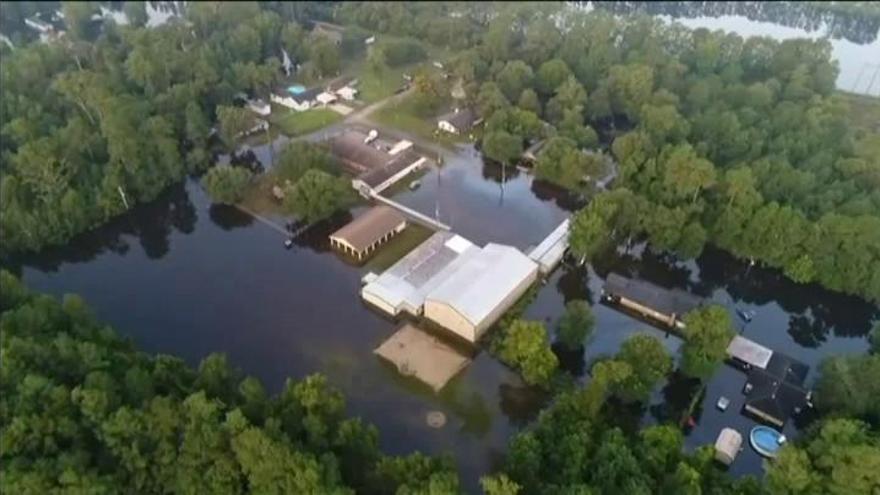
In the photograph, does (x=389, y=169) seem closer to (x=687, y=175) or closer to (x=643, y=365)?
(x=687, y=175)

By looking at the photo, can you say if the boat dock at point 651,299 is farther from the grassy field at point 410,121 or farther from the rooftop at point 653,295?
the grassy field at point 410,121

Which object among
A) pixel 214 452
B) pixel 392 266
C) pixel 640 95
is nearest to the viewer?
pixel 214 452

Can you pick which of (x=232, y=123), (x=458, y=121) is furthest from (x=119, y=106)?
(x=458, y=121)

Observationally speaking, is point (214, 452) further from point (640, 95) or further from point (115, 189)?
point (640, 95)

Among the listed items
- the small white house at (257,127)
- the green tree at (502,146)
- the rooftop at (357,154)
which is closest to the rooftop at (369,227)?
the rooftop at (357,154)

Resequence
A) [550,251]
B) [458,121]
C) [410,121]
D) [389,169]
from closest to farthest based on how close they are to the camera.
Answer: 1. [550,251]
2. [389,169]
3. [458,121]
4. [410,121]

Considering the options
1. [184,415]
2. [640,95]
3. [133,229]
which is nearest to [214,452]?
[184,415]
